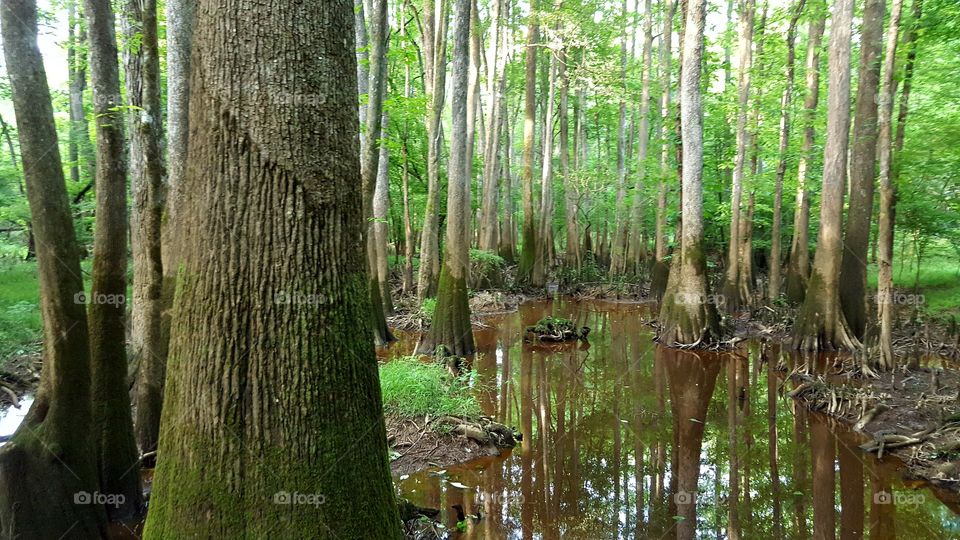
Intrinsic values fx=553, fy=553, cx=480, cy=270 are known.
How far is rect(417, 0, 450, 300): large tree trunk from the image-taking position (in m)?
11.8

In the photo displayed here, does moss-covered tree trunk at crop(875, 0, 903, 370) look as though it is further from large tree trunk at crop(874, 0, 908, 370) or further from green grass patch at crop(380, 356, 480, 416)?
green grass patch at crop(380, 356, 480, 416)

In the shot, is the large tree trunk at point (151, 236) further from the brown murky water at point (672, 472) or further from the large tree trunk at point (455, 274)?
the large tree trunk at point (455, 274)

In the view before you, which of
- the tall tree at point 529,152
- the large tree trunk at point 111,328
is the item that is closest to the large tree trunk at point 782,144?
the tall tree at point 529,152

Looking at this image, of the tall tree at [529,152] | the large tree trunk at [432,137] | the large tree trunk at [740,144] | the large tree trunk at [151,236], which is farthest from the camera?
the tall tree at [529,152]

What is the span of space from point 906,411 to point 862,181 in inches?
200

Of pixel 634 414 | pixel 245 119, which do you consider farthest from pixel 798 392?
pixel 245 119

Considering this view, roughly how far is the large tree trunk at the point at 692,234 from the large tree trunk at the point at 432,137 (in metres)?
5.06

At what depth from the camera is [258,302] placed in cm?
228

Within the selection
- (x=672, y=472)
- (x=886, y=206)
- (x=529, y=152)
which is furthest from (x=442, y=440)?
(x=529, y=152)

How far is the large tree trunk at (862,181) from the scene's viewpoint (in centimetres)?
965

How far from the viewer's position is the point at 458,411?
241 inches

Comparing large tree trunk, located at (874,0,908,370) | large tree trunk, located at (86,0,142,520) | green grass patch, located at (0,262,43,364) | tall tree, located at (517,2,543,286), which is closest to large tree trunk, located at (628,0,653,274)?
tall tree, located at (517,2,543,286)

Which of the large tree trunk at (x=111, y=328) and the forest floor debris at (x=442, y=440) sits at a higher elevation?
the large tree trunk at (x=111, y=328)

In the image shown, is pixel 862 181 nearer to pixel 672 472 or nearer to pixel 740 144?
pixel 740 144
